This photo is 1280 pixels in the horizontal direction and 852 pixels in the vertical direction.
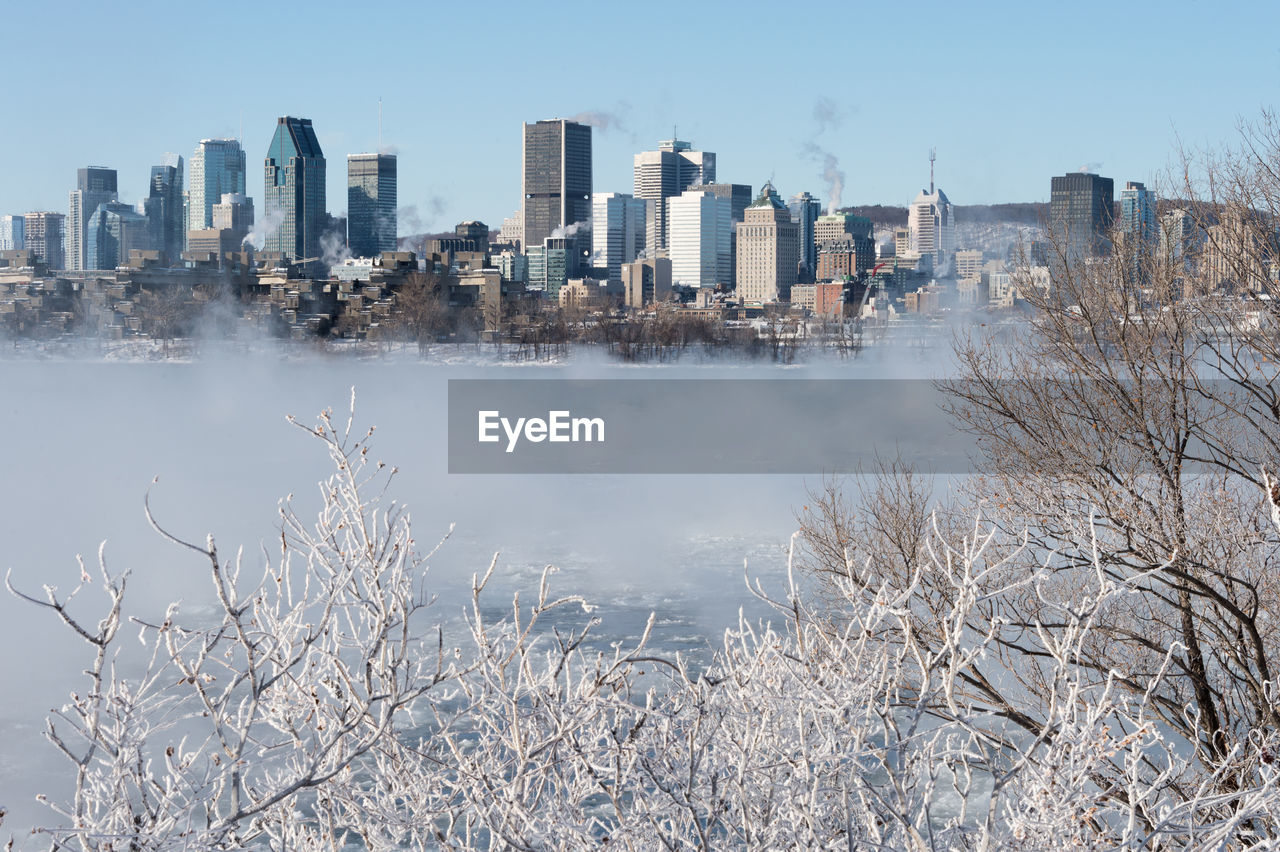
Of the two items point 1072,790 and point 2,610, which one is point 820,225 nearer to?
point 2,610

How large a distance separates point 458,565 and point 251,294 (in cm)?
7135

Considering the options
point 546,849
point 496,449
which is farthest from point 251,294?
point 546,849

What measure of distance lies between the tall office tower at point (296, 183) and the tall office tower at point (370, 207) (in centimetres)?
391

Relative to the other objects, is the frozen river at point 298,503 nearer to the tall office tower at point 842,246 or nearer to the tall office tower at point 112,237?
the tall office tower at point 112,237

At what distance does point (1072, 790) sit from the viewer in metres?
2.98

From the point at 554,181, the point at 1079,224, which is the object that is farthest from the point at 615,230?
the point at 1079,224

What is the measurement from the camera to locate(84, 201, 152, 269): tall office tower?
109812 mm

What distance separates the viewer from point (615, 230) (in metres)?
172

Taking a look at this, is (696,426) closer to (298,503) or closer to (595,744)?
(298,503)

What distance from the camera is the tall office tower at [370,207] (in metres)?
147

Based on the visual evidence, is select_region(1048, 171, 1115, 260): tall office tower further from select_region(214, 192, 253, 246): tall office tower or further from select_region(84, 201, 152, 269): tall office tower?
select_region(214, 192, 253, 246): tall office tower

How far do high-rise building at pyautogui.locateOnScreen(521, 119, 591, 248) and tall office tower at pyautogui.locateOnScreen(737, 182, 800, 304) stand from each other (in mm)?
31234

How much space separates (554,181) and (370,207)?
112ft

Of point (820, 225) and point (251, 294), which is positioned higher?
point (820, 225)
